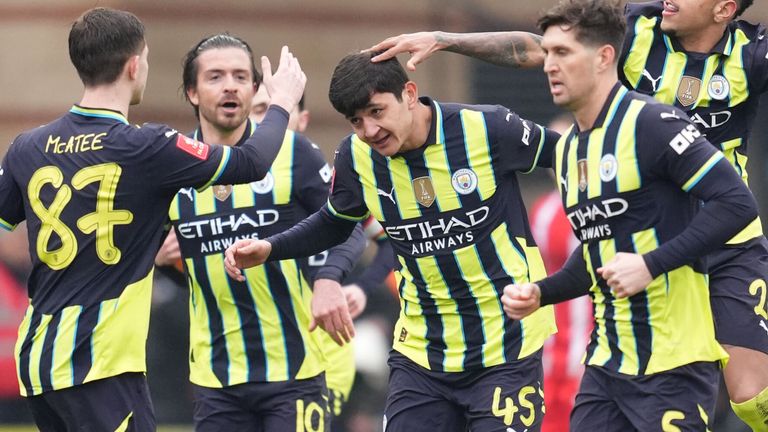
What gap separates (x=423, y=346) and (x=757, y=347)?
4.67 feet

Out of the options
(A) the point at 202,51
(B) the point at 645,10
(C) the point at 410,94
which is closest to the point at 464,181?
(C) the point at 410,94

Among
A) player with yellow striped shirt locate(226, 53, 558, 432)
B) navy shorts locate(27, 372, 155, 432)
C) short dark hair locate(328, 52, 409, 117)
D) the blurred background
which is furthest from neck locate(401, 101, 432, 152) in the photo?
the blurred background

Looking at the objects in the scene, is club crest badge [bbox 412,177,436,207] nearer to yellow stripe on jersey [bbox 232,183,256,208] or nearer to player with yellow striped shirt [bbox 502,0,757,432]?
player with yellow striped shirt [bbox 502,0,757,432]

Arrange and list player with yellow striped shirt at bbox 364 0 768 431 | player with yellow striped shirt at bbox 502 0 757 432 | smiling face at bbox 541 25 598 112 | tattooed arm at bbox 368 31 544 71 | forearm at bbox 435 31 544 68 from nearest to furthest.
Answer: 1. player with yellow striped shirt at bbox 502 0 757 432
2. smiling face at bbox 541 25 598 112
3. player with yellow striped shirt at bbox 364 0 768 431
4. tattooed arm at bbox 368 31 544 71
5. forearm at bbox 435 31 544 68

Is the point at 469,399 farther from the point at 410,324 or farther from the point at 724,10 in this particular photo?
the point at 724,10

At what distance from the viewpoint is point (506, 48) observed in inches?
240

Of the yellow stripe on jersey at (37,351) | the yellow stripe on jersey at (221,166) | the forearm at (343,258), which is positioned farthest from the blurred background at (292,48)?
the yellow stripe on jersey at (37,351)

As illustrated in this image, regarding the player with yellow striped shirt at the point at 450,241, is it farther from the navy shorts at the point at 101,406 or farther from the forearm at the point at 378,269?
the forearm at the point at 378,269

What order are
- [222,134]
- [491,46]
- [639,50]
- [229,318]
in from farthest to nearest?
[222,134] < [229,318] < [491,46] < [639,50]

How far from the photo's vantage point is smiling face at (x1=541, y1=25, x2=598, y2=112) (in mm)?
4926

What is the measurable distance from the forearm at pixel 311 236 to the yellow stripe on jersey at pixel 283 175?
48 centimetres

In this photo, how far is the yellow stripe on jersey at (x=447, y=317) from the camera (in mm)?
5510

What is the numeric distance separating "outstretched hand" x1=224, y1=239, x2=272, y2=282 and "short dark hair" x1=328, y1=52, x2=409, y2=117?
2.21ft

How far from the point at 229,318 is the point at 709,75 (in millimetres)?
2483
